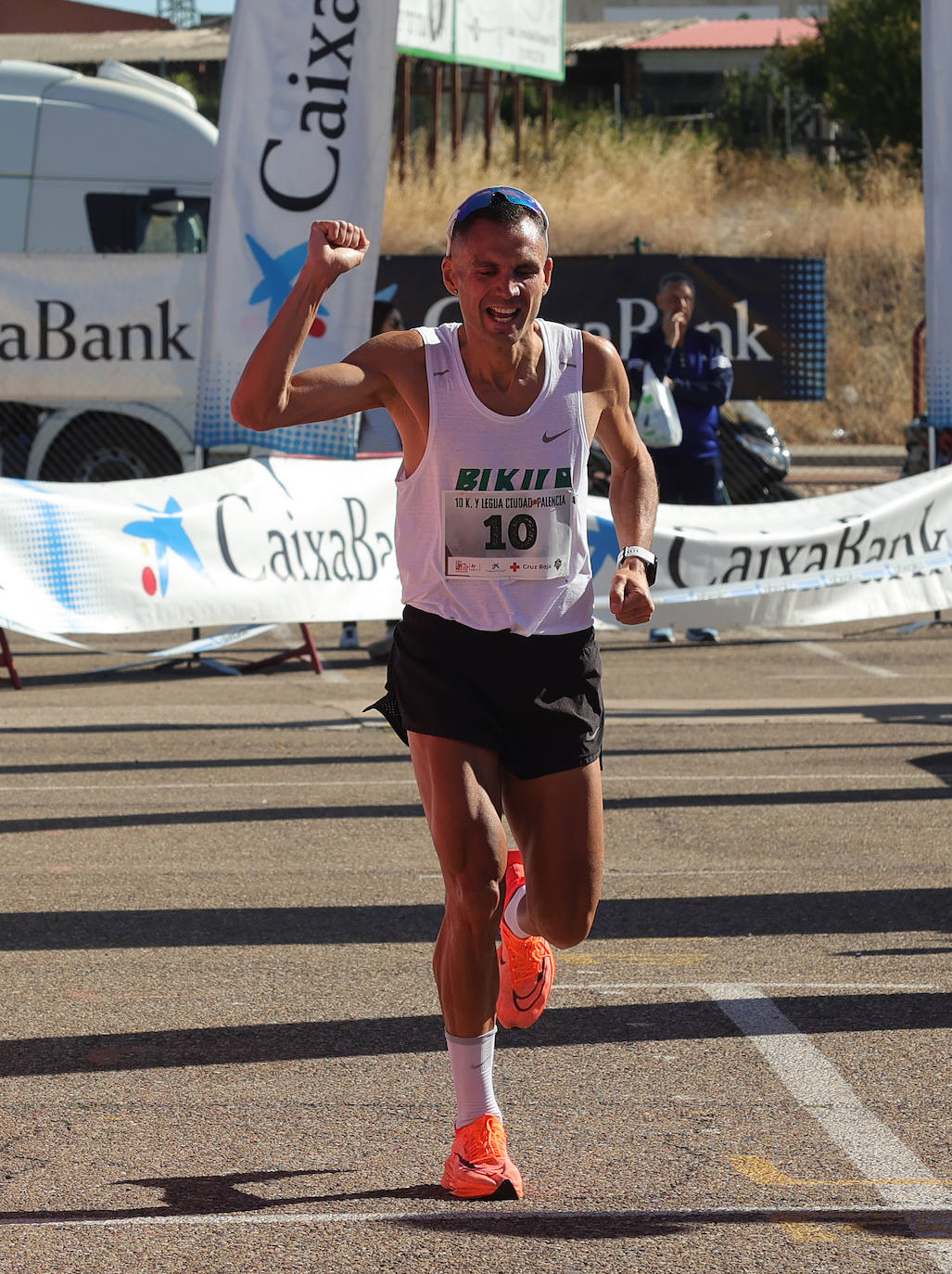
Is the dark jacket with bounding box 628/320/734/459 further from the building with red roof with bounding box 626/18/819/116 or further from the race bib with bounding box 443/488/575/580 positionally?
the building with red roof with bounding box 626/18/819/116

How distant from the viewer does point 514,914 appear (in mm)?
4656

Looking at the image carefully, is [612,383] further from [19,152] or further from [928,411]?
[19,152]

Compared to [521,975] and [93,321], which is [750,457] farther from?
[521,975]

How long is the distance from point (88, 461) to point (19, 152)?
10.6 feet

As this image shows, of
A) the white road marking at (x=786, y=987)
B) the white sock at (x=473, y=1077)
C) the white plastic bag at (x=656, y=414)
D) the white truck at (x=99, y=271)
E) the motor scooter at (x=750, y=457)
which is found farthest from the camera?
the motor scooter at (x=750, y=457)

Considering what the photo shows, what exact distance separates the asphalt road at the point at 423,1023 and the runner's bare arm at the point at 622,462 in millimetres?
1175

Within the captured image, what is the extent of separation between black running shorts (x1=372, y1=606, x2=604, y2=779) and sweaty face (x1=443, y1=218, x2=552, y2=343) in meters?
0.63

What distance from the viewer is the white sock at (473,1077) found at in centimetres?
413

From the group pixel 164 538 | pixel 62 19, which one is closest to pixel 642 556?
pixel 164 538

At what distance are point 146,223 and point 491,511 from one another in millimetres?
14478

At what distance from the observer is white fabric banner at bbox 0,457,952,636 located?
11.2 meters

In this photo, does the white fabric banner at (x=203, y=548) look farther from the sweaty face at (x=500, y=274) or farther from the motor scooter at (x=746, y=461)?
the sweaty face at (x=500, y=274)

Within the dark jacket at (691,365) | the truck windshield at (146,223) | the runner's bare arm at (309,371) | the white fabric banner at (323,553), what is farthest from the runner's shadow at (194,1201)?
the truck windshield at (146,223)

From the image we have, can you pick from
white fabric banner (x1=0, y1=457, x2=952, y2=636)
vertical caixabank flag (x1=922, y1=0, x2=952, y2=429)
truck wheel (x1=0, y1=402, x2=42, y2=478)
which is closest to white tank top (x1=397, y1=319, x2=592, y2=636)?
white fabric banner (x1=0, y1=457, x2=952, y2=636)
